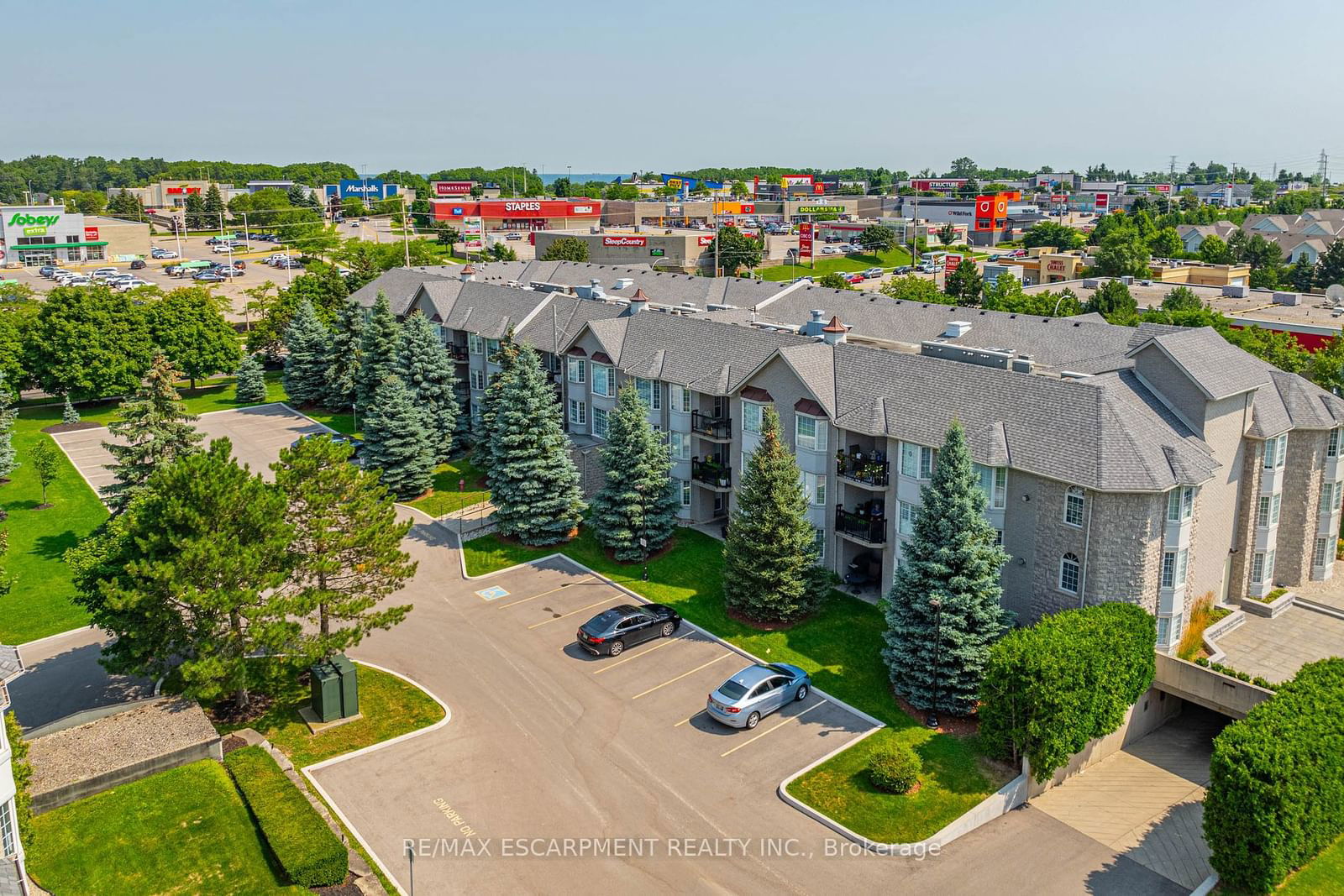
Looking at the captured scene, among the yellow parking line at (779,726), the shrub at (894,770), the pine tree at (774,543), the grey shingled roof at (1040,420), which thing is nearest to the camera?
the shrub at (894,770)

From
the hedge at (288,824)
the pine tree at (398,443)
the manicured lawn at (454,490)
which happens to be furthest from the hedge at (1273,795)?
the pine tree at (398,443)

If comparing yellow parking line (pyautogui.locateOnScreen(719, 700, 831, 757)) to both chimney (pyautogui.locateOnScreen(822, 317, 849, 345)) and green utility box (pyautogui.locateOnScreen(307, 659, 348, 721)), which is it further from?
chimney (pyautogui.locateOnScreen(822, 317, 849, 345))

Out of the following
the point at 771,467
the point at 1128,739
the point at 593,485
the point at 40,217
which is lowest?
the point at 1128,739

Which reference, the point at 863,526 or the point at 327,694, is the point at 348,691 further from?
the point at 863,526

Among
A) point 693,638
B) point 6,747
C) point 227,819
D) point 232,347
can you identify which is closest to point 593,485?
point 693,638

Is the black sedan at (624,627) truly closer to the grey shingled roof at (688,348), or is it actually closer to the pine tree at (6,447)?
the grey shingled roof at (688,348)

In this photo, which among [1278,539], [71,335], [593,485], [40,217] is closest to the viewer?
[1278,539]

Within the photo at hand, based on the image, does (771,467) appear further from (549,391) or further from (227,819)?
(227,819)
